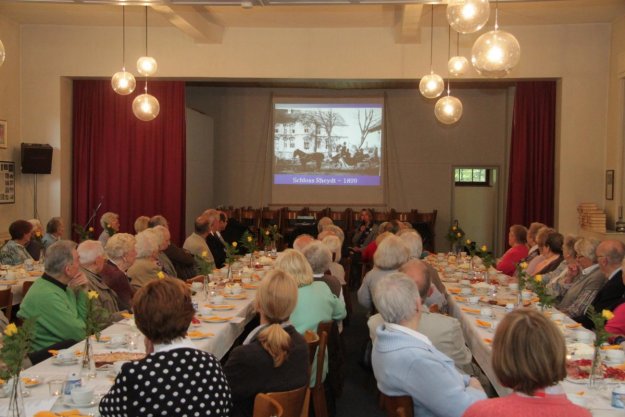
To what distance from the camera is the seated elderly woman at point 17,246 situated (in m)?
8.03

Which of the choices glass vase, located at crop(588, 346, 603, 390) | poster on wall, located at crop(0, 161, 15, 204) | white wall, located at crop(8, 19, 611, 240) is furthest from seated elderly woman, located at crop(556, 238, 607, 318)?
poster on wall, located at crop(0, 161, 15, 204)

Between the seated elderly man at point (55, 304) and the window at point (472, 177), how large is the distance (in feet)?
37.6

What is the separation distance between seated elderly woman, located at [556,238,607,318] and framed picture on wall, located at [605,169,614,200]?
4.98 metres

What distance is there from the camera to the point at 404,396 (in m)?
2.91

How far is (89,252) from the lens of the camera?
200 inches

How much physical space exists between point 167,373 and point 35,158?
9713 millimetres

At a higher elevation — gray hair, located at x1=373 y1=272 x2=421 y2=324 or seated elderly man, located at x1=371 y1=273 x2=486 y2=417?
gray hair, located at x1=373 y1=272 x2=421 y2=324

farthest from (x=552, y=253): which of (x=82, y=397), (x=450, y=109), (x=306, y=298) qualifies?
(x=82, y=397)

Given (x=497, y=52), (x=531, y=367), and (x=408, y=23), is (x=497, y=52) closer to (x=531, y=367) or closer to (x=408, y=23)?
(x=531, y=367)

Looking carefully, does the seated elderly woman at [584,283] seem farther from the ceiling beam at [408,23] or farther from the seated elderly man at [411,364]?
the ceiling beam at [408,23]

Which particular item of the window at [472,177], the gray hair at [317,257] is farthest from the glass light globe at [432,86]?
the window at [472,177]

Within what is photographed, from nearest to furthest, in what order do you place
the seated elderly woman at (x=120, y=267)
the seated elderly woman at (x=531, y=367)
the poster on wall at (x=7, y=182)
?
the seated elderly woman at (x=531, y=367), the seated elderly woman at (x=120, y=267), the poster on wall at (x=7, y=182)

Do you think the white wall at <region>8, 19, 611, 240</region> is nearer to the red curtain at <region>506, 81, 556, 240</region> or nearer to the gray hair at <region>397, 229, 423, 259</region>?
the red curtain at <region>506, 81, 556, 240</region>

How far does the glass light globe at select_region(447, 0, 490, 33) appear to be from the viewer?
17.4 ft
